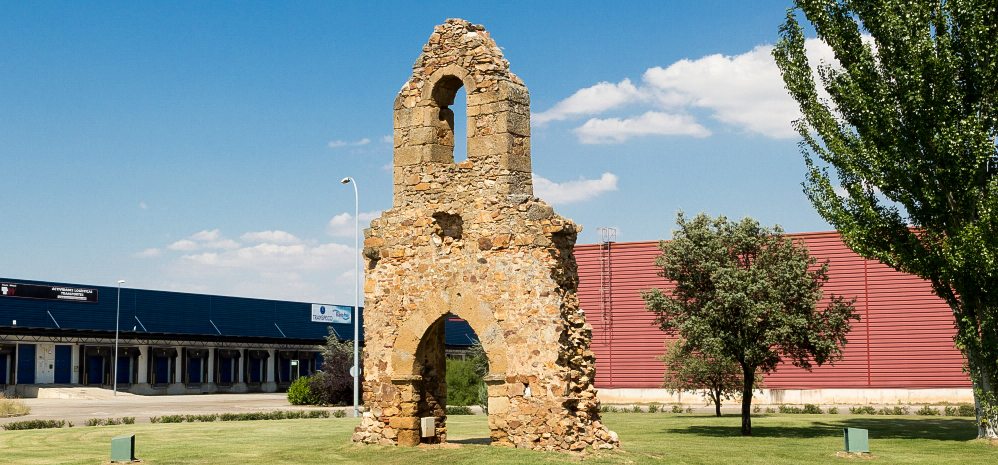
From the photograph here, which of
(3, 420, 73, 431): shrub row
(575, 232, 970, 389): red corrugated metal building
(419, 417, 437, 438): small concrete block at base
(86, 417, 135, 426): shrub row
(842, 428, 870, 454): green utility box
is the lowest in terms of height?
(86, 417, 135, 426): shrub row

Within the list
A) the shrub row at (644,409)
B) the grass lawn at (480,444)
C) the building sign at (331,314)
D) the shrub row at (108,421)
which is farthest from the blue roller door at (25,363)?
the shrub row at (644,409)

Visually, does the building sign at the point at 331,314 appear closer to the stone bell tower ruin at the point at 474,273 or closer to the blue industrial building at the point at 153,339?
the blue industrial building at the point at 153,339

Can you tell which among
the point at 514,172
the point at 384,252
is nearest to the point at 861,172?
the point at 514,172

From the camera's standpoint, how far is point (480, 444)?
22.0 meters

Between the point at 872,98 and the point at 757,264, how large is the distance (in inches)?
233

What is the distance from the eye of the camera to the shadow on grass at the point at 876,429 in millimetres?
30156

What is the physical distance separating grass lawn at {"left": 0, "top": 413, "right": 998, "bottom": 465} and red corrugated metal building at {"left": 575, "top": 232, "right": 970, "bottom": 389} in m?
8.45

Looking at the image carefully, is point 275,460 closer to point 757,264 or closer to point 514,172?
point 514,172

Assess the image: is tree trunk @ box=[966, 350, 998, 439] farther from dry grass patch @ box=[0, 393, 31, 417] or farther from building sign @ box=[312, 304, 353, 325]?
building sign @ box=[312, 304, 353, 325]

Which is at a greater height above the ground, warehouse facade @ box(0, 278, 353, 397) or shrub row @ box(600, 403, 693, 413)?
warehouse facade @ box(0, 278, 353, 397)

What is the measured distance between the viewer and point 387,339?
2230 centimetres

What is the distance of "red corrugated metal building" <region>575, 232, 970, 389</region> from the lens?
150 feet

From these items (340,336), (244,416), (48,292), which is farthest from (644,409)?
(340,336)

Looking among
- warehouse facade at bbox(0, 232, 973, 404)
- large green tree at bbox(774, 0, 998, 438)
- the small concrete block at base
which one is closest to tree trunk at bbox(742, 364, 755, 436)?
large green tree at bbox(774, 0, 998, 438)
